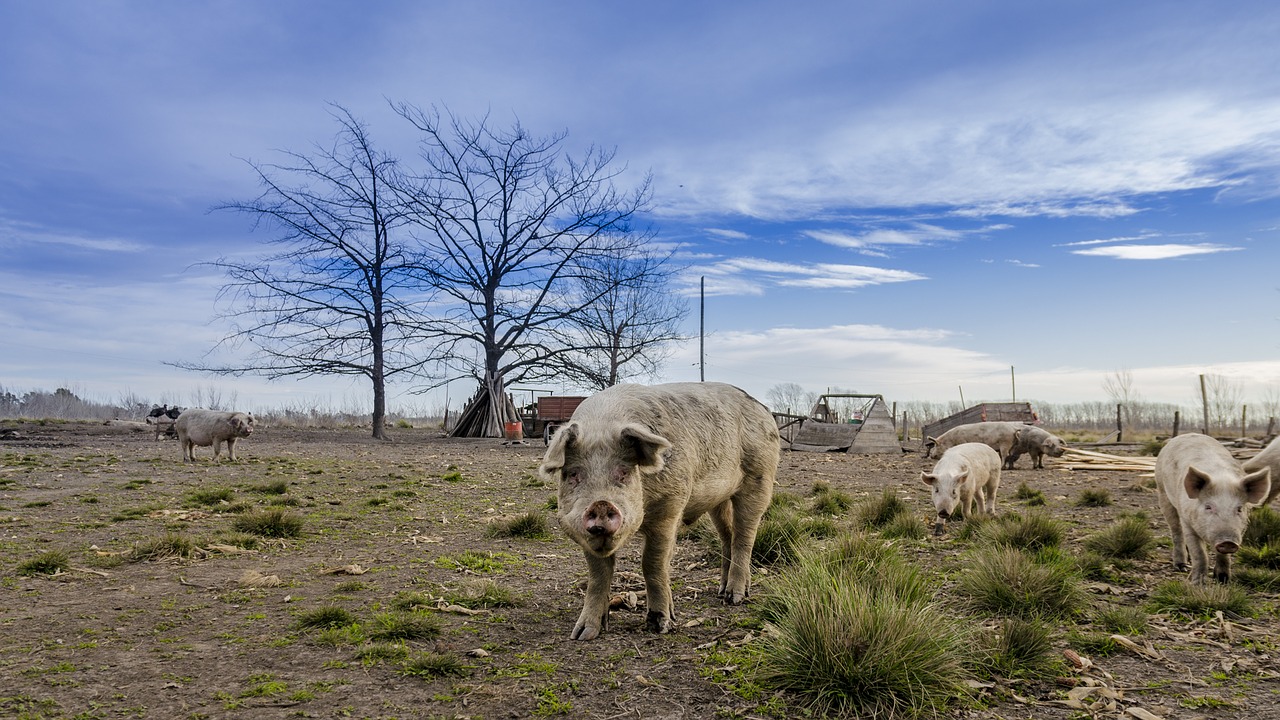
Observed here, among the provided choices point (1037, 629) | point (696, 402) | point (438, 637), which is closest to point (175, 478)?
point (438, 637)

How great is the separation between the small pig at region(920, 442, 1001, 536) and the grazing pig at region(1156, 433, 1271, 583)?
93.9 inches

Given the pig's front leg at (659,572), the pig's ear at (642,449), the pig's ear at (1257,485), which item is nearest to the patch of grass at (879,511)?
the pig's ear at (1257,485)

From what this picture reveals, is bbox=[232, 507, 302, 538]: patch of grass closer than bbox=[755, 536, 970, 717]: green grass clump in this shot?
No

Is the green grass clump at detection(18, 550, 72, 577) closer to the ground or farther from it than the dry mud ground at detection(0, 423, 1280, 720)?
farther from it

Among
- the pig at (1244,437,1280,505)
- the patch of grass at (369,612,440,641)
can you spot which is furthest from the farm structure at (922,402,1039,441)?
the patch of grass at (369,612,440,641)

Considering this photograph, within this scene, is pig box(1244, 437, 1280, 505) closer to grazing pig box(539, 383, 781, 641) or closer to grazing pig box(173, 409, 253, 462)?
grazing pig box(539, 383, 781, 641)

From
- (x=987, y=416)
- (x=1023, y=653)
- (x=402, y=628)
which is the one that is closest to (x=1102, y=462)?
(x=987, y=416)

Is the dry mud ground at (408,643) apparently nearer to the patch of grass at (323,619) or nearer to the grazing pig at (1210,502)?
the patch of grass at (323,619)

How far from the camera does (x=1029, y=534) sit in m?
7.87

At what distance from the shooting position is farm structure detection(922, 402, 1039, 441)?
24.1 metres

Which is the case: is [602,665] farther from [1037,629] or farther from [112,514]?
[112,514]

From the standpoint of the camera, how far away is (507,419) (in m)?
32.1

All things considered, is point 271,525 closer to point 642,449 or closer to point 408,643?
point 408,643

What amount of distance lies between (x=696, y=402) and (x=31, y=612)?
5203mm
